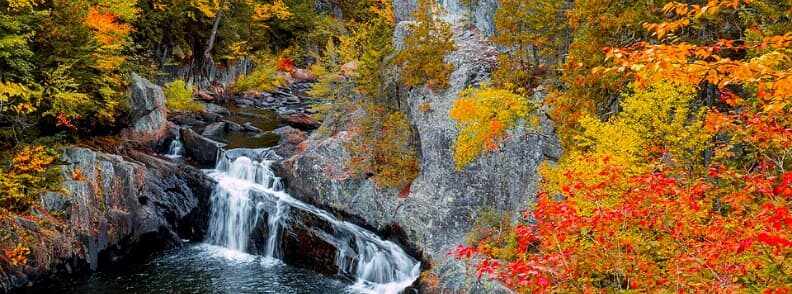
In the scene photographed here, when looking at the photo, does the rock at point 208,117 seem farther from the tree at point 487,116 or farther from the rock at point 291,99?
the tree at point 487,116

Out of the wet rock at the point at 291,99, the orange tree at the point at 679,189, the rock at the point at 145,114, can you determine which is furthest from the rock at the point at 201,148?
the orange tree at the point at 679,189

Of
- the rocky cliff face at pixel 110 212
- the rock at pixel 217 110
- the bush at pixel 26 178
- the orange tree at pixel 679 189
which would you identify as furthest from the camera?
the rock at pixel 217 110

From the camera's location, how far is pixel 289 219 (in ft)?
59.7

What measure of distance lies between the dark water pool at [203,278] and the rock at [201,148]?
5592mm

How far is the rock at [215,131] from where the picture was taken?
2591cm

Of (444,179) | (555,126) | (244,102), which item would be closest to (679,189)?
(555,126)

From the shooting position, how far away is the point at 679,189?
766 centimetres

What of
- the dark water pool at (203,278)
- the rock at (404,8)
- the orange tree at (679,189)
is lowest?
the dark water pool at (203,278)

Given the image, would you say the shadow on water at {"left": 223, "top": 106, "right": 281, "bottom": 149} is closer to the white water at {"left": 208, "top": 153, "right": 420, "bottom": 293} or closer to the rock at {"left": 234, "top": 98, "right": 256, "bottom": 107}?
the rock at {"left": 234, "top": 98, "right": 256, "bottom": 107}

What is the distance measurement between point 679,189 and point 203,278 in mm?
13549

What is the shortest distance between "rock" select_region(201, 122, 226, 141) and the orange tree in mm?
19099

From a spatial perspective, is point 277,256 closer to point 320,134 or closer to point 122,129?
point 320,134

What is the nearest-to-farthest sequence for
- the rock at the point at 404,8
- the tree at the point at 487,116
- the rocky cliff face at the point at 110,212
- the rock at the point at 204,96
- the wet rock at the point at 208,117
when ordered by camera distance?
the tree at the point at 487,116 → the rocky cliff face at the point at 110,212 → the rock at the point at 404,8 → the wet rock at the point at 208,117 → the rock at the point at 204,96

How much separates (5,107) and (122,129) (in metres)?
5.94
